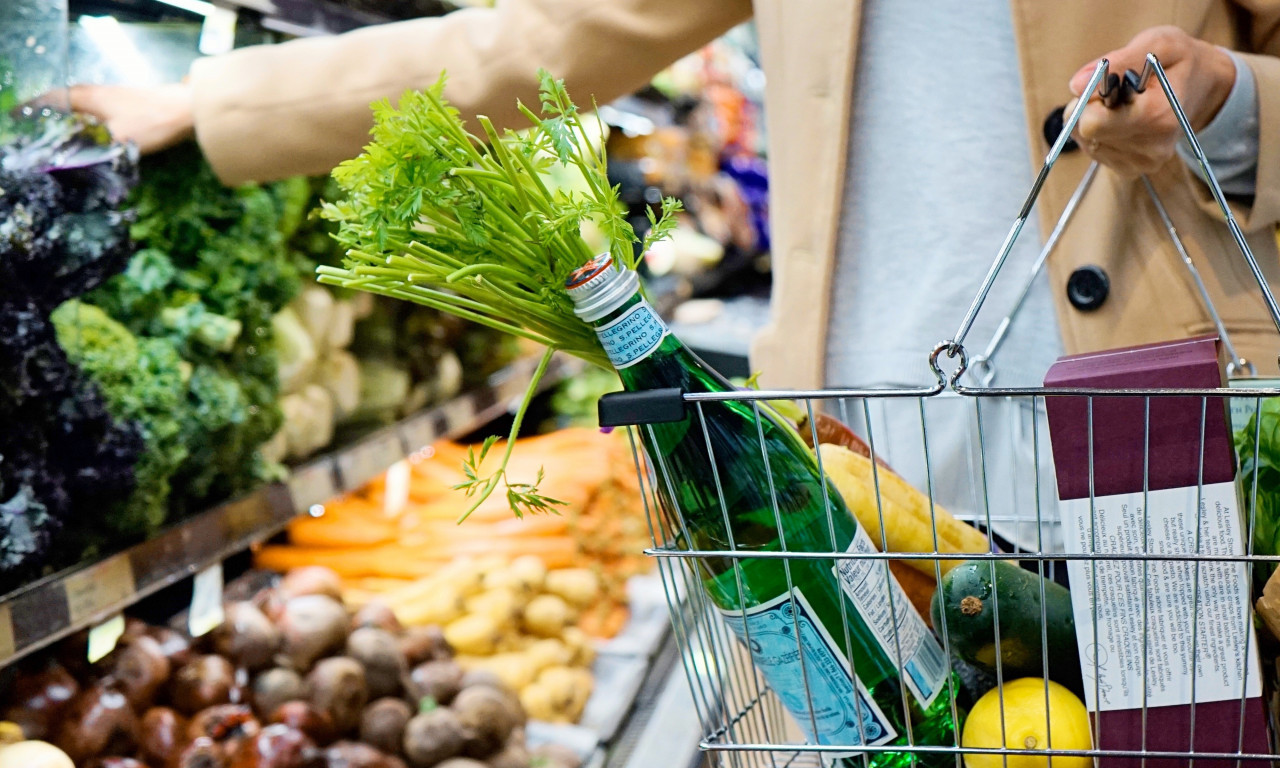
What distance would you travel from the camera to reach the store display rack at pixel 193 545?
1.00 m

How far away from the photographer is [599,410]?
0.63 metres

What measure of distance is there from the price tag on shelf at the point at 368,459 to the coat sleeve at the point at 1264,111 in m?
1.21

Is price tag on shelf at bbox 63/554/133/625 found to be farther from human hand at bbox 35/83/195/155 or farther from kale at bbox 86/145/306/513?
human hand at bbox 35/83/195/155

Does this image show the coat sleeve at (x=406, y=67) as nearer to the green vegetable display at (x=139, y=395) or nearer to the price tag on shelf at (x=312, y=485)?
the green vegetable display at (x=139, y=395)

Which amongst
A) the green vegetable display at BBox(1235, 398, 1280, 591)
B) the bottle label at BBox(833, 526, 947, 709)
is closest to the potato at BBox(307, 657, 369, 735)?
the bottle label at BBox(833, 526, 947, 709)

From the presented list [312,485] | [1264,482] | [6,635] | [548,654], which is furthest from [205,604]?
[1264,482]

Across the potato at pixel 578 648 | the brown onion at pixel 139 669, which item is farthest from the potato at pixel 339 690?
the potato at pixel 578 648

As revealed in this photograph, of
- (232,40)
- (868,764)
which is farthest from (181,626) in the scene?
(868,764)

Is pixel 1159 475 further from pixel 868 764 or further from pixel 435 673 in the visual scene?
pixel 435 673

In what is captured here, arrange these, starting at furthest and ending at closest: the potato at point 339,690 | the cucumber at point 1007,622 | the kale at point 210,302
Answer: the potato at point 339,690 < the kale at point 210,302 < the cucumber at point 1007,622

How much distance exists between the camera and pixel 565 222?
2.01 ft

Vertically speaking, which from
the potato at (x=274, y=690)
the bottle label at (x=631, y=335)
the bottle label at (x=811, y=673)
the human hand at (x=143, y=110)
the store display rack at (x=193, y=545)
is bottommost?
the potato at (x=274, y=690)

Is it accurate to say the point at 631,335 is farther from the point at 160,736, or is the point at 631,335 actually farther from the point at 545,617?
the point at 545,617

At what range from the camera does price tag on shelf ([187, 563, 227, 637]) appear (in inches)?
55.2
